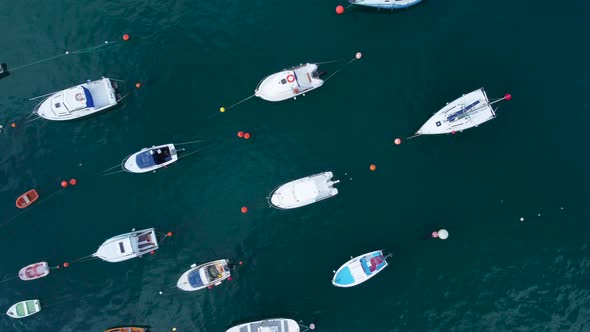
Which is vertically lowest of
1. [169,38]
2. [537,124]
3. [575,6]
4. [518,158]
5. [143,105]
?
[518,158]

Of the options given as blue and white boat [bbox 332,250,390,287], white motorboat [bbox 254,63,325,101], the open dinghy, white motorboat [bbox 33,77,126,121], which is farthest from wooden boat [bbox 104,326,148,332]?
white motorboat [bbox 254,63,325,101]

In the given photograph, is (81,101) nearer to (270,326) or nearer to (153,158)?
(153,158)

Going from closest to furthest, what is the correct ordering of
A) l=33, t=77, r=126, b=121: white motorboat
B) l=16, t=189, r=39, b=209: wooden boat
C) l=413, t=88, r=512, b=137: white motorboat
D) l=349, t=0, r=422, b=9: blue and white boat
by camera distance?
l=413, t=88, r=512, b=137: white motorboat < l=33, t=77, r=126, b=121: white motorboat < l=349, t=0, r=422, b=9: blue and white boat < l=16, t=189, r=39, b=209: wooden boat

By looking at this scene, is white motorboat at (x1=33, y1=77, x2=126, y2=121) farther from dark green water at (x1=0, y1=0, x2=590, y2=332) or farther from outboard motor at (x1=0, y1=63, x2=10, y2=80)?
outboard motor at (x1=0, y1=63, x2=10, y2=80)

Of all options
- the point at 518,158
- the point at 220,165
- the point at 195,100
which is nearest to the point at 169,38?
the point at 195,100

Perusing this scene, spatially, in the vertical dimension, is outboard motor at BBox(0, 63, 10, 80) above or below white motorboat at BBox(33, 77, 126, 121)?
above

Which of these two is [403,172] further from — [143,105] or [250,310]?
[143,105]

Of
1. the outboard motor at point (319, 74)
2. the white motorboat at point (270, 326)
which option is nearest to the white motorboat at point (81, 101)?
the outboard motor at point (319, 74)
